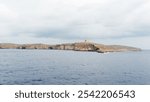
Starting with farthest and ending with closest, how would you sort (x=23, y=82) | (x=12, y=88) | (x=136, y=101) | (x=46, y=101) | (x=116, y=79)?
(x=116, y=79) < (x=23, y=82) < (x=12, y=88) < (x=136, y=101) < (x=46, y=101)

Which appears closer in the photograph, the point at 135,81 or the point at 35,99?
the point at 35,99

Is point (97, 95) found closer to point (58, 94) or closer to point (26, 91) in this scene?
point (58, 94)

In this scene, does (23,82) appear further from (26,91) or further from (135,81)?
(26,91)

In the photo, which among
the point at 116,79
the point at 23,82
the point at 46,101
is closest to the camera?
the point at 46,101

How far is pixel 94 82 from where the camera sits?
55.8 m

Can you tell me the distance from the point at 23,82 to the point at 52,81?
5745 mm

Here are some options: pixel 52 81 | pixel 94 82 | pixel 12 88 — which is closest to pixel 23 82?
pixel 52 81

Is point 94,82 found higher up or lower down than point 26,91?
lower down

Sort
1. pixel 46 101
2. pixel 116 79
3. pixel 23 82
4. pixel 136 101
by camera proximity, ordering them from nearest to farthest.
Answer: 1. pixel 46 101
2. pixel 136 101
3. pixel 23 82
4. pixel 116 79

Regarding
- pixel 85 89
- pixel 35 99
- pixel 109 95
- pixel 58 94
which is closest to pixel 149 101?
pixel 109 95

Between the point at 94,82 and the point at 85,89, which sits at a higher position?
the point at 85,89

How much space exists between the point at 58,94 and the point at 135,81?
38.2 m

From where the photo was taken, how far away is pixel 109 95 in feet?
72.6

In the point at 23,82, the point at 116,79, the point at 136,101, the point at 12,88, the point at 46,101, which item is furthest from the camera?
the point at 116,79
